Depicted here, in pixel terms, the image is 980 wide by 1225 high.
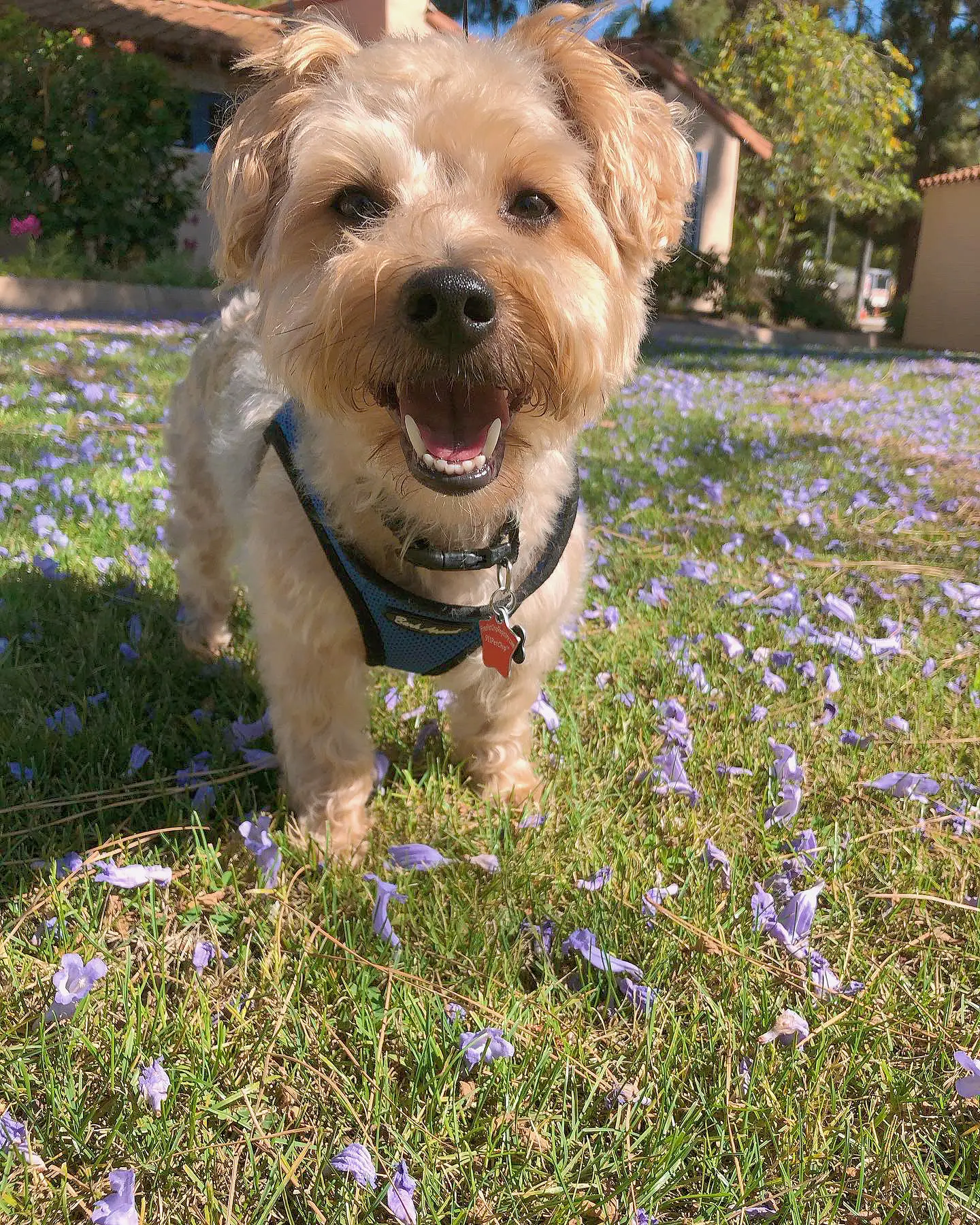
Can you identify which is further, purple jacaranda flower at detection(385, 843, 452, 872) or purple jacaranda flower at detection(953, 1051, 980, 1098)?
purple jacaranda flower at detection(385, 843, 452, 872)

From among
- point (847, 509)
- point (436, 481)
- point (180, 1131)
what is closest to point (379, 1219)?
point (180, 1131)

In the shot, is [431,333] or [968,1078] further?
[431,333]

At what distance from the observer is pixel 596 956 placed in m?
1.83

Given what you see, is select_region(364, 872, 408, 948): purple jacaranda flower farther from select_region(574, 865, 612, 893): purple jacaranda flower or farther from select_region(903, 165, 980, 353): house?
select_region(903, 165, 980, 353): house

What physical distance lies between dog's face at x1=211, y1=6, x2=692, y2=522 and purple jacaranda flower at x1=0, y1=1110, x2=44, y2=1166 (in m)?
1.37

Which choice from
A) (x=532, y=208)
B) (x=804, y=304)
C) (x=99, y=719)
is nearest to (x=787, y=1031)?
(x=532, y=208)

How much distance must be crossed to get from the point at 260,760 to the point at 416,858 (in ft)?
2.45

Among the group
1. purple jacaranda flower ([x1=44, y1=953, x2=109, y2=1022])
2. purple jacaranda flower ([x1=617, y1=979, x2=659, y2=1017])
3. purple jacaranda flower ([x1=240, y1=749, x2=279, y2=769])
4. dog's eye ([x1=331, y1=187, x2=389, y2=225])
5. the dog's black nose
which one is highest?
dog's eye ([x1=331, y1=187, x2=389, y2=225])

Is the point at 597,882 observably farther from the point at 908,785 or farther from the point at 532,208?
the point at 532,208

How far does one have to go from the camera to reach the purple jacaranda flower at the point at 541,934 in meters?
1.90

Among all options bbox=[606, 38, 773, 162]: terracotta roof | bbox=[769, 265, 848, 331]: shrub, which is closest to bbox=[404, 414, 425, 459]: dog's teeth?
bbox=[606, 38, 773, 162]: terracotta roof

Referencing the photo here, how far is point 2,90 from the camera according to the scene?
13758mm

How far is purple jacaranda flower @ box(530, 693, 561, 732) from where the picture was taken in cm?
284

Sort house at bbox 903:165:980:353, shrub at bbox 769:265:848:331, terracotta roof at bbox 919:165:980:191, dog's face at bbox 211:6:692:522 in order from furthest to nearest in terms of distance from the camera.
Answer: house at bbox 903:165:980:353, terracotta roof at bbox 919:165:980:191, shrub at bbox 769:265:848:331, dog's face at bbox 211:6:692:522
